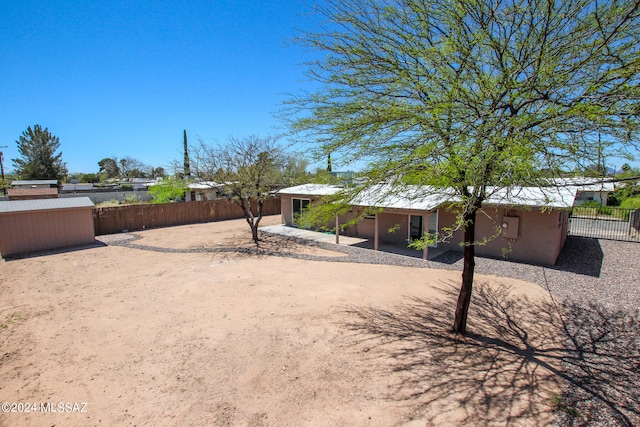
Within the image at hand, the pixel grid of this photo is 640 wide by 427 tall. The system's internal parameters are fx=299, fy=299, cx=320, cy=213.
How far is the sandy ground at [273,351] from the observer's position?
12.5 ft

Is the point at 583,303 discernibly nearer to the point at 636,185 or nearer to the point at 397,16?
the point at 636,185

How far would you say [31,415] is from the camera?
12.4 ft

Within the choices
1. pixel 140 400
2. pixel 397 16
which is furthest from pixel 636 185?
pixel 140 400

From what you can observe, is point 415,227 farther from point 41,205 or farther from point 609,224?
point 41,205

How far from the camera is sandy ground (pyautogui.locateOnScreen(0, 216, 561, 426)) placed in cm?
380

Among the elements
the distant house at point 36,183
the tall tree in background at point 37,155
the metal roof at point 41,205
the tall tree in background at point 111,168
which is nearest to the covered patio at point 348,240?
the metal roof at point 41,205

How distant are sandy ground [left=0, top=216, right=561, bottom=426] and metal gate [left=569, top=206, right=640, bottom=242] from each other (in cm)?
996

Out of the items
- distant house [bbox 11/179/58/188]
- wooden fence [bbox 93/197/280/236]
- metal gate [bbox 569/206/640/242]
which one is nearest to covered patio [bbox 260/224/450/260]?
wooden fence [bbox 93/197/280/236]

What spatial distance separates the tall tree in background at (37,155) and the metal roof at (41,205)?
4087 cm

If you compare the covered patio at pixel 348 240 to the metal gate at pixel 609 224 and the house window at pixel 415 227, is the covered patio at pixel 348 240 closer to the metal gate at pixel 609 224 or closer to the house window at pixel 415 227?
the house window at pixel 415 227

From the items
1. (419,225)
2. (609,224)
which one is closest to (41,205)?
(419,225)

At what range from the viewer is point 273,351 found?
5129mm

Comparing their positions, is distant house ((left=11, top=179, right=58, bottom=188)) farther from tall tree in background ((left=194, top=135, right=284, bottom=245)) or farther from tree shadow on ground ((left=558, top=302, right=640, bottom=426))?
tree shadow on ground ((left=558, top=302, right=640, bottom=426))

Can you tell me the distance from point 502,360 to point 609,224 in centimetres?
1915
